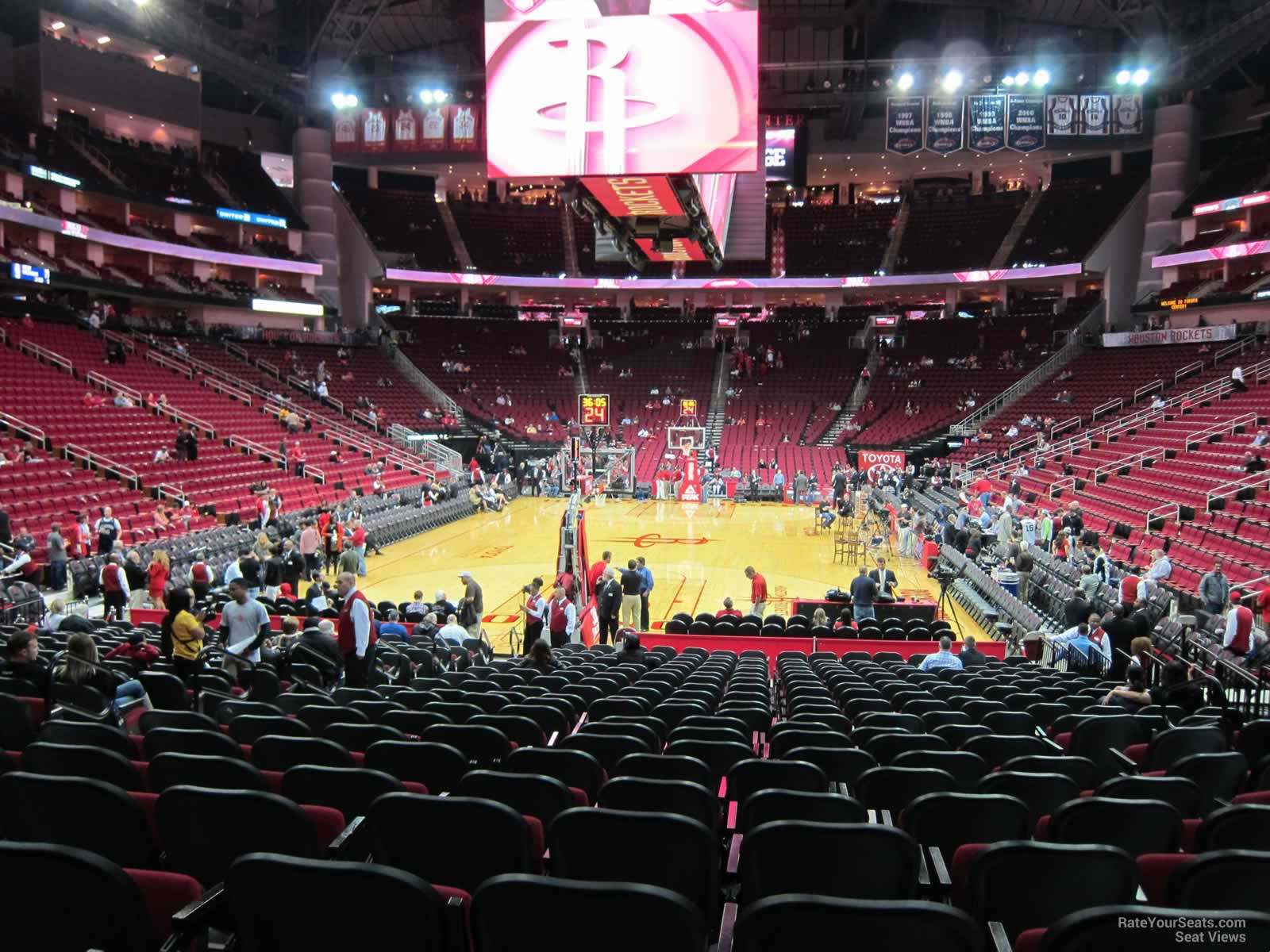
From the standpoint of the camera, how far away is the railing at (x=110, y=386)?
2706 cm

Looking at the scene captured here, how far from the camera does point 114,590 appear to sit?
13508mm

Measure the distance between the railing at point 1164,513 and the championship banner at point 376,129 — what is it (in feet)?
112

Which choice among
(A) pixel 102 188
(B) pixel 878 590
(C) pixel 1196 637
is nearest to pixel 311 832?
(C) pixel 1196 637

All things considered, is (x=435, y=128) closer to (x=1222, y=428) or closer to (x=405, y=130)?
(x=405, y=130)

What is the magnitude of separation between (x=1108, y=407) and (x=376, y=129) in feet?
111

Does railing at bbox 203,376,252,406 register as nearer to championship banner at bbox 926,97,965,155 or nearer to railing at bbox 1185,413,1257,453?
championship banner at bbox 926,97,965,155

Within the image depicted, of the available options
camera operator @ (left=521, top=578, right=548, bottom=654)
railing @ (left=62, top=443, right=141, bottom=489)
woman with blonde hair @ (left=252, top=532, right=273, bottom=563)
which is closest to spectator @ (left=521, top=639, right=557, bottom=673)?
camera operator @ (left=521, top=578, right=548, bottom=654)

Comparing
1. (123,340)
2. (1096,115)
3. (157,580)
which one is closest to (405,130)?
(123,340)

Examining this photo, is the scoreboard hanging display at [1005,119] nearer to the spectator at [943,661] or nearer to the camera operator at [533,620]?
the camera operator at [533,620]

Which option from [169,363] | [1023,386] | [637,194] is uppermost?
[637,194]

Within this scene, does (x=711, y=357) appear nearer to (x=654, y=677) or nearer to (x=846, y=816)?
(x=654, y=677)

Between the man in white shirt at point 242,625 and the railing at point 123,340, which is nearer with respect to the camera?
the man in white shirt at point 242,625

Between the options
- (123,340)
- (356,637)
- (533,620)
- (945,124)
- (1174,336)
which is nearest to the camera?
(356,637)

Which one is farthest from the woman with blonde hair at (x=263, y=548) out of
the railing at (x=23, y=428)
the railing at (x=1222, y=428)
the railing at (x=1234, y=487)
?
the railing at (x=1222, y=428)
